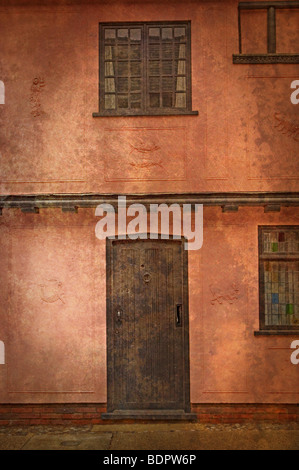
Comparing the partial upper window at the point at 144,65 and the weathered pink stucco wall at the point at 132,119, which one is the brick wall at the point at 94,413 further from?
the partial upper window at the point at 144,65

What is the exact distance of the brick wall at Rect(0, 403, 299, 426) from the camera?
6355mm

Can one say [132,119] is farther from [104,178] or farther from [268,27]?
[268,27]

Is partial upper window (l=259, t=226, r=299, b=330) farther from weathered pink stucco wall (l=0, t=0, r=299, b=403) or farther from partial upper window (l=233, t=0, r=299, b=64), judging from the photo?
partial upper window (l=233, t=0, r=299, b=64)

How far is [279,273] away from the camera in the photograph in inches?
259

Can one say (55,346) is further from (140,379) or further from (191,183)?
(191,183)

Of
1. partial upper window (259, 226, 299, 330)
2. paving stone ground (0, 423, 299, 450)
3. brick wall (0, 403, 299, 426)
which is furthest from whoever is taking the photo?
partial upper window (259, 226, 299, 330)

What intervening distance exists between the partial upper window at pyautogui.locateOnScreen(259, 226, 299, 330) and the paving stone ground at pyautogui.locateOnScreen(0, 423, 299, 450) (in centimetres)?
166

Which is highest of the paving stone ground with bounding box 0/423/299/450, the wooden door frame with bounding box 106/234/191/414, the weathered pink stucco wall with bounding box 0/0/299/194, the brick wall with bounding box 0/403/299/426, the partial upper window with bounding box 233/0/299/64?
the partial upper window with bounding box 233/0/299/64

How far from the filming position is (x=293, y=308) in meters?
6.54

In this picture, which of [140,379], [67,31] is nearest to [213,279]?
[140,379]

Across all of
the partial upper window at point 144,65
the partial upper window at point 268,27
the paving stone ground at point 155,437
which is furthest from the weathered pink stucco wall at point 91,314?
the partial upper window at point 268,27

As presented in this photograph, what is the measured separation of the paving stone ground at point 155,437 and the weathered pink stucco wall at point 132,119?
3670 mm

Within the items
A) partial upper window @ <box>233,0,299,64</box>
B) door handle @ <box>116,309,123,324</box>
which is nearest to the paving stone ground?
door handle @ <box>116,309,123,324</box>
